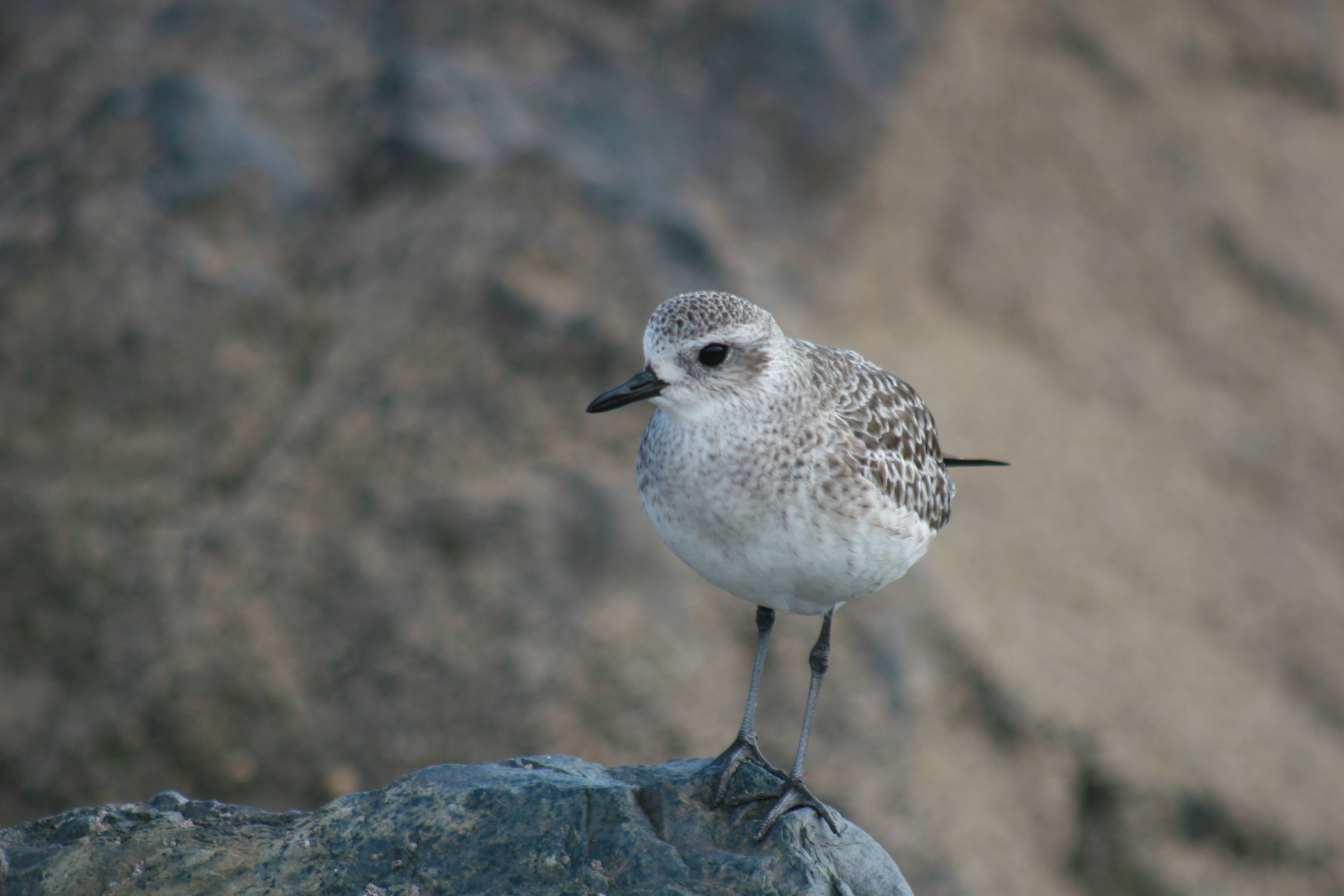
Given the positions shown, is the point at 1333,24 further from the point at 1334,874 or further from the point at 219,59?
the point at 219,59

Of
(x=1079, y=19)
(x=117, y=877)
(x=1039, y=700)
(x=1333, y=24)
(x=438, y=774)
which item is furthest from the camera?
(x=1333, y=24)

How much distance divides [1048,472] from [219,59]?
8.45 meters

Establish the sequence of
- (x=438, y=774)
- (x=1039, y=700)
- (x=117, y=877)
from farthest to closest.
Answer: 1. (x=1039, y=700)
2. (x=438, y=774)
3. (x=117, y=877)

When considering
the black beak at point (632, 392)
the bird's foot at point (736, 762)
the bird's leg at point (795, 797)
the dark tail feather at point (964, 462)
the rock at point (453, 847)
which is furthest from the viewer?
the dark tail feather at point (964, 462)

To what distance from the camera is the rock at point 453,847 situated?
4113 millimetres

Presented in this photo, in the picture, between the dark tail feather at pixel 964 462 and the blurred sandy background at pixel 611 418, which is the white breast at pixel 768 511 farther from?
the blurred sandy background at pixel 611 418

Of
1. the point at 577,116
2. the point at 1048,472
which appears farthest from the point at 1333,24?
the point at 577,116

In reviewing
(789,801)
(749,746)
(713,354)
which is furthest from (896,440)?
(789,801)

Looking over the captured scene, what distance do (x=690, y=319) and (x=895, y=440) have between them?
1.15 metres

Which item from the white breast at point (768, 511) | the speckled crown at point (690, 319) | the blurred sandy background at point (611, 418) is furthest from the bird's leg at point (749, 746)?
the blurred sandy background at point (611, 418)

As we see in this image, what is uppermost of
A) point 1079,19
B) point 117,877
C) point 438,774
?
point 1079,19

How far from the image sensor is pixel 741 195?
10812 mm

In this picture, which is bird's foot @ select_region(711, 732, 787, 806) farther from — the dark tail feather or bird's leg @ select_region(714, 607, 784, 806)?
the dark tail feather

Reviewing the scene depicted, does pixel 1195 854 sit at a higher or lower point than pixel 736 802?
lower
